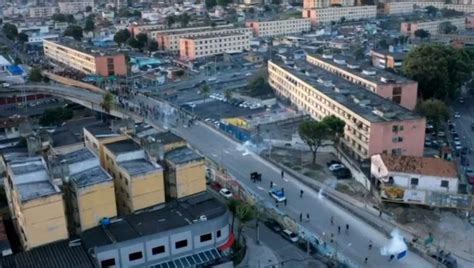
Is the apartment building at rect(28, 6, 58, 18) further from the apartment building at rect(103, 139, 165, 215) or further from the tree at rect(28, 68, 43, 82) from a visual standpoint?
the apartment building at rect(103, 139, 165, 215)

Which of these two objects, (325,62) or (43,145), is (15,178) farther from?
(325,62)

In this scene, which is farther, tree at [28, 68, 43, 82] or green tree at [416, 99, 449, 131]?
tree at [28, 68, 43, 82]

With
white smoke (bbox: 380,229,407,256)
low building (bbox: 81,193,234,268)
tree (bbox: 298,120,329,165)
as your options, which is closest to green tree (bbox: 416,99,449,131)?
tree (bbox: 298,120,329,165)

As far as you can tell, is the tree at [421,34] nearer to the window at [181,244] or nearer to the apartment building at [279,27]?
the apartment building at [279,27]

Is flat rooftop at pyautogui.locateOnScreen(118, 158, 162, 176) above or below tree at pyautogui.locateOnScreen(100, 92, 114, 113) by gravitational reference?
above

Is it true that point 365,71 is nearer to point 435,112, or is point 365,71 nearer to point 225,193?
point 435,112

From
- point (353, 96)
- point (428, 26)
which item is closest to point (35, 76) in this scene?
point (353, 96)
